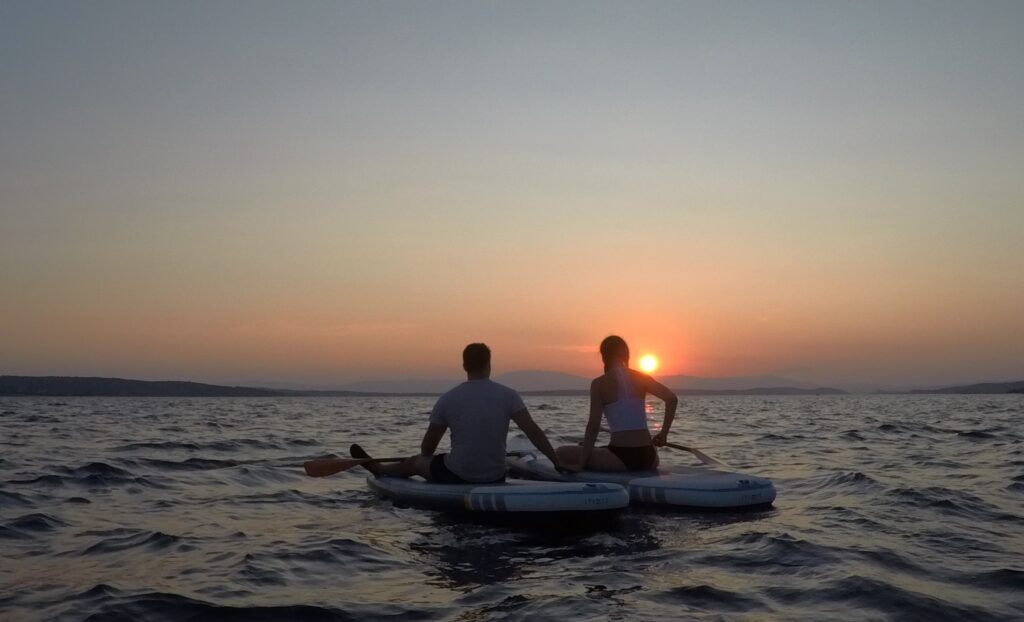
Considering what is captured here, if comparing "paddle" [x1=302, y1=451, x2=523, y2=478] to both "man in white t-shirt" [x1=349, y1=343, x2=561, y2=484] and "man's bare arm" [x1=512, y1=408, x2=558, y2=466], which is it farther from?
"man's bare arm" [x1=512, y1=408, x2=558, y2=466]

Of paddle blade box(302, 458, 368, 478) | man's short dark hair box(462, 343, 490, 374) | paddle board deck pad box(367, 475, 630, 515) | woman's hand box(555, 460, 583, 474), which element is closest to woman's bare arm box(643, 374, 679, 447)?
woman's hand box(555, 460, 583, 474)

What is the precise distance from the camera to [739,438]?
21.5 m

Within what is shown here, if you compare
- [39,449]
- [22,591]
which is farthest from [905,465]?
[39,449]

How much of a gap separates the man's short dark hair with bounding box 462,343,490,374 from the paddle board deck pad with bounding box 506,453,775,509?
197cm

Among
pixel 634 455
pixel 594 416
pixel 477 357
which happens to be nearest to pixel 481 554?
pixel 477 357

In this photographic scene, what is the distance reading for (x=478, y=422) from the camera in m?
8.44

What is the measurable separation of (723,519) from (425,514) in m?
3.10

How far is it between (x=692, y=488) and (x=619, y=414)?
3.70 ft

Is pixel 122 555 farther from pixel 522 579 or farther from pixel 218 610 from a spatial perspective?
pixel 522 579

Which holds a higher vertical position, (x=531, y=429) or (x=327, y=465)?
(x=531, y=429)

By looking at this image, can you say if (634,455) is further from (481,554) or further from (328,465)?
(328,465)

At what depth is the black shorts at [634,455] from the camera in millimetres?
9672

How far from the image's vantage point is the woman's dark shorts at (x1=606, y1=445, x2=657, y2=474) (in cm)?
967

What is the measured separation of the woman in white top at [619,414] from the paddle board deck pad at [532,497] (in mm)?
1326
